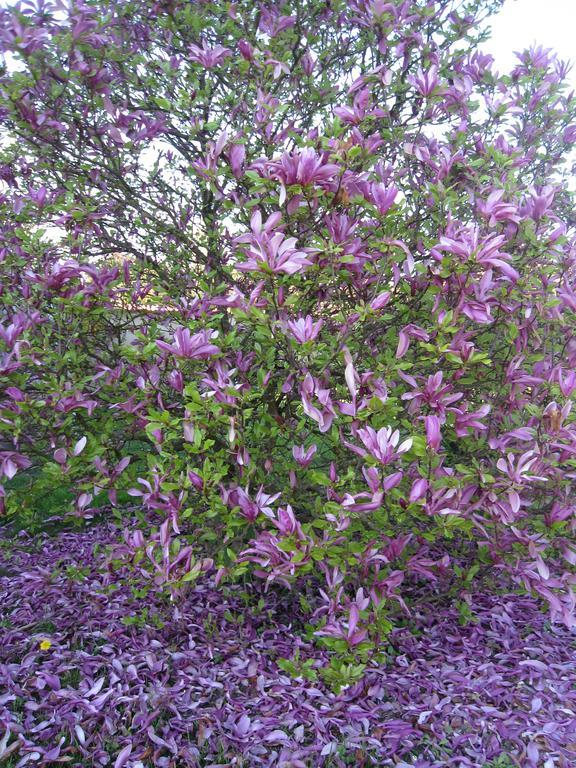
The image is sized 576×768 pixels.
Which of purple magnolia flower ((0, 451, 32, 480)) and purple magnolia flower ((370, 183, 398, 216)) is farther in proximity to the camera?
purple magnolia flower ((0, 451, 32, 480))

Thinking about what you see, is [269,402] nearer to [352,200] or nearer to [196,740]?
[352,200]

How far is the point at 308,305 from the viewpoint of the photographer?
255 centimetres

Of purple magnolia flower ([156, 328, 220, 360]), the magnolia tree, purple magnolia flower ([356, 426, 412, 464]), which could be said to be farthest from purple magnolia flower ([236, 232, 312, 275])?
purple magnolia flower ([356, 426, 412, 464])

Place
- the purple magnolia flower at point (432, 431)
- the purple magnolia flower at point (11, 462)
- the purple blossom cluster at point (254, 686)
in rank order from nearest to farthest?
the purple magnolia flower at point (432, 431)
the purple blossom cluster at point (254, 686)
the purple magnolia flower at point (11, 462)

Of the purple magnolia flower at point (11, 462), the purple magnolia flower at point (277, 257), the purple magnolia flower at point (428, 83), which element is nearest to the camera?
the purple magnolia flower at point (277, 257)

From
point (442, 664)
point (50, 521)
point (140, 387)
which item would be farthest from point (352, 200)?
point (50, 521)

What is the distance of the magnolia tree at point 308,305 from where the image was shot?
222 cm

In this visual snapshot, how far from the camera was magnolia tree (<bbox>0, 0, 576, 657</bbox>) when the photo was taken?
7.29ft

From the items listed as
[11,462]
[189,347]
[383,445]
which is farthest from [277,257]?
[11,462]

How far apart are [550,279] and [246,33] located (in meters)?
1.85

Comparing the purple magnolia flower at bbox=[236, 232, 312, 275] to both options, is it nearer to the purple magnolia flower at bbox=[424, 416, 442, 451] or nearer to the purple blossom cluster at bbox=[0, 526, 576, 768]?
the purple magnolia flower at bbox=[424, 416, 442, 451]

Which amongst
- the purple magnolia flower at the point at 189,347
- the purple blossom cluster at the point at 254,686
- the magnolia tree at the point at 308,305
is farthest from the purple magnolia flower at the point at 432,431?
the purple blossom cluster at the point at 254,686

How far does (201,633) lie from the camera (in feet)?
9.20

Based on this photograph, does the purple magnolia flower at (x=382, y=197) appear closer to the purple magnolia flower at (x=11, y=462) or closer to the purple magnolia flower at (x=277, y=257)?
the purple magnolia flower at (x=277, y=257)
